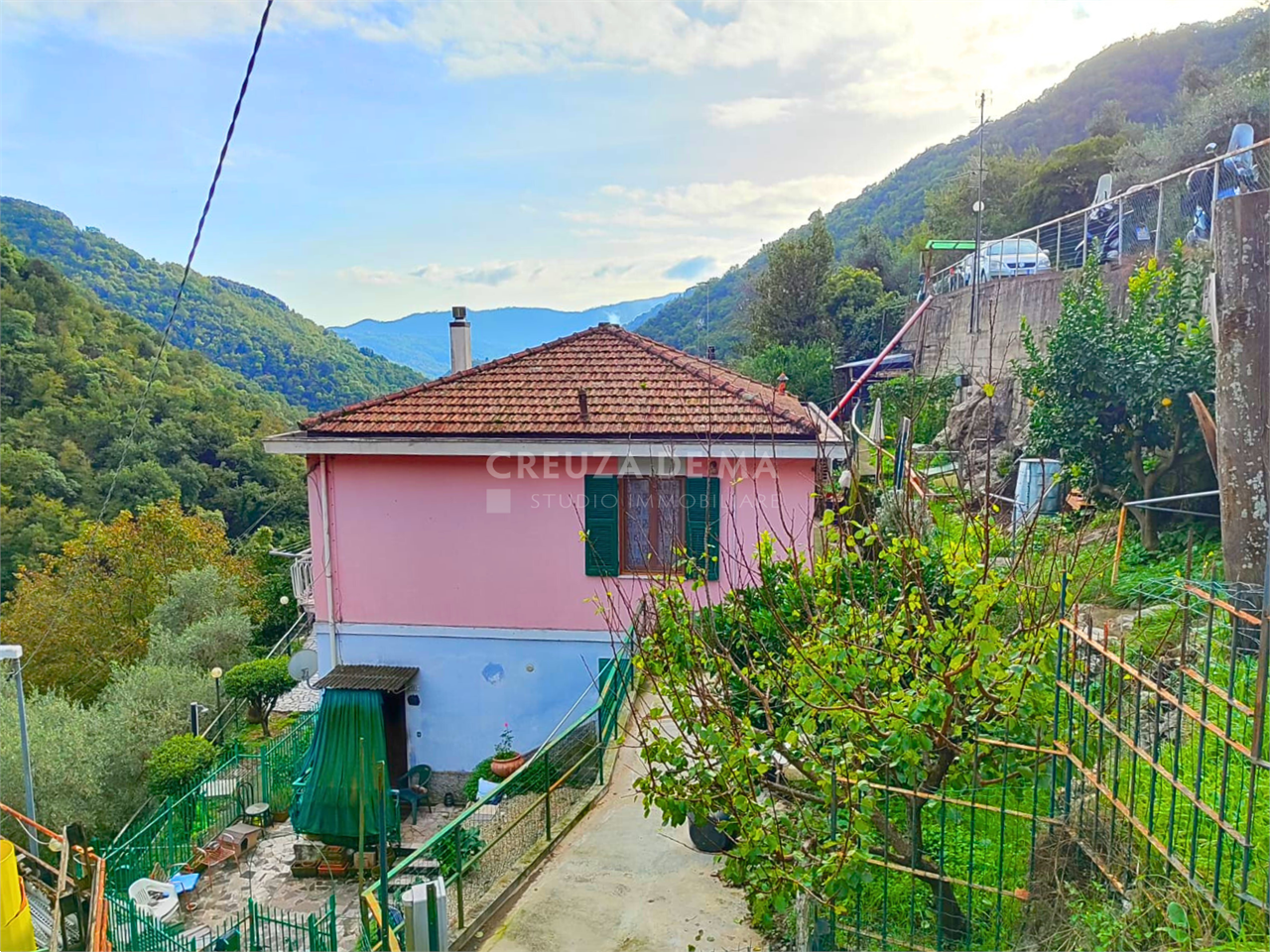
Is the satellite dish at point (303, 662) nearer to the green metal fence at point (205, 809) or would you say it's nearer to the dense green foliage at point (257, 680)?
the green metal fence at point (205, 809)

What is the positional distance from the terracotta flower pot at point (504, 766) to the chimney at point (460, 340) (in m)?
6.63

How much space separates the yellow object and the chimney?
8789 mm

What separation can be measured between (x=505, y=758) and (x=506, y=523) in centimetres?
294

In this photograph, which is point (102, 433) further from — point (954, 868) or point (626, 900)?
point (954, 868)

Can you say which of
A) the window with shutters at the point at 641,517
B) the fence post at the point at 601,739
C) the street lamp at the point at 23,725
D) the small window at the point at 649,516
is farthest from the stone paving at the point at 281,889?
the small window at the point at 649,516

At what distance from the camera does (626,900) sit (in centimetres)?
511

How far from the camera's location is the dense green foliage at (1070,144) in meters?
21.2

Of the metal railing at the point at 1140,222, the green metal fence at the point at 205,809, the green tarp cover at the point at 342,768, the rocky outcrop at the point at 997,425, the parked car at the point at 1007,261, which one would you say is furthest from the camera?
the parked car at the point at 1007,261

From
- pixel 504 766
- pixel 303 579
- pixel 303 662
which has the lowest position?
pixel 504 766

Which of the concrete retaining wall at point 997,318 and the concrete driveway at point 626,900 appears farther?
the concrete retaining wall at point 997,318

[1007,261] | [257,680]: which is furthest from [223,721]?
[1007,261]

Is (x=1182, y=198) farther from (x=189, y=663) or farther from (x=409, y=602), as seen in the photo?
(x=189, y=663)

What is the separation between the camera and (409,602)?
34.7 ft

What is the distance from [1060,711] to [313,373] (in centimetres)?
5360
